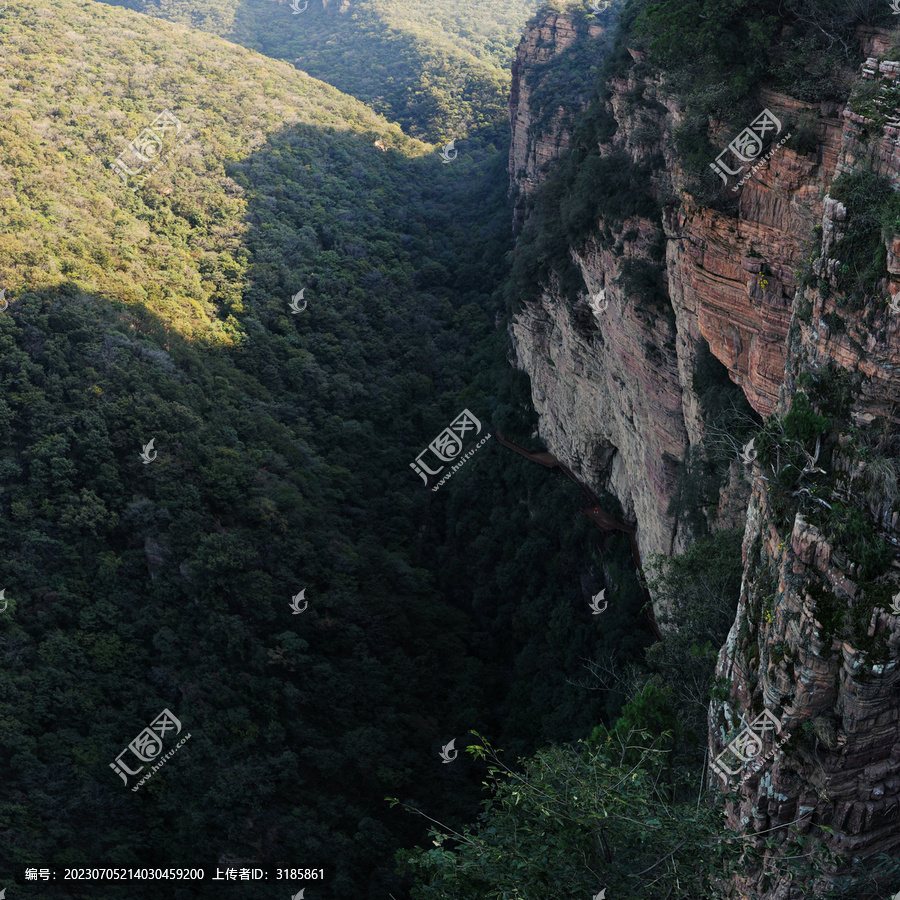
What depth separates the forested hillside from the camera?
2325cm

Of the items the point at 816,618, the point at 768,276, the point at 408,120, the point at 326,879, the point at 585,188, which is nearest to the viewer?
the point at 816,618

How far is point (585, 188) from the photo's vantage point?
25.6m

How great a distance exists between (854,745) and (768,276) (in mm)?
9665

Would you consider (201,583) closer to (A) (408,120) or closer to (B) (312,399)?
(B) (312,399)

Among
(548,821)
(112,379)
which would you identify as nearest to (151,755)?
(112,379)

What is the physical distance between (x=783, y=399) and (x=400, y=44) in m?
95.7

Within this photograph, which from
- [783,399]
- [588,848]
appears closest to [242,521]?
[588,848]

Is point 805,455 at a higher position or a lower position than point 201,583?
higher

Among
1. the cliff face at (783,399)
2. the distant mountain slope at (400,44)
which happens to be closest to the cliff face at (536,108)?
the distant mountain slope at (400,44)

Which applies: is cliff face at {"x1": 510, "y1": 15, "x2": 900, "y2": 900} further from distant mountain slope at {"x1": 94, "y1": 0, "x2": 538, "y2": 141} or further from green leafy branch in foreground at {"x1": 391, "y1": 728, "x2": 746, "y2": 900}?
distant mountain slope at {"x1": 94, "y1": 0, "x2": 538, "y2": 141}

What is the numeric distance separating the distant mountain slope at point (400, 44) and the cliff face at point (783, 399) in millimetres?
56812

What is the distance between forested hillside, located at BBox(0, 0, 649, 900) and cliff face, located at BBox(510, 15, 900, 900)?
33.0 ft

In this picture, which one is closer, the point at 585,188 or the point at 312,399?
the point at 585,188

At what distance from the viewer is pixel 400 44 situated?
89.0m
